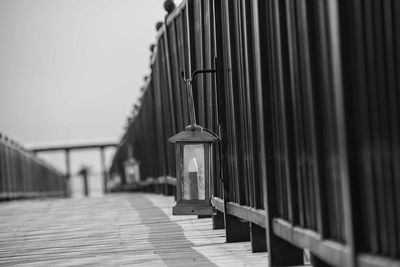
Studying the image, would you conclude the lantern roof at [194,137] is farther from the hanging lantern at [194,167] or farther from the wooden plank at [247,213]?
the wooden plank at [247,213]

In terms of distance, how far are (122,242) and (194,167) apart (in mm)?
1316

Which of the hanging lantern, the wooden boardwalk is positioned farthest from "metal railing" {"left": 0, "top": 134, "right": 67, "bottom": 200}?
the hanging lantern

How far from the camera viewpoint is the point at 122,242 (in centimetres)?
930

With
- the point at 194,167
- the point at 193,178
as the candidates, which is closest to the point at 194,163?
the point at 194,167

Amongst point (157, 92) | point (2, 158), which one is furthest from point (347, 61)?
point (2, 158)

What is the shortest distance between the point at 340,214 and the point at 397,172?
75 centimetres

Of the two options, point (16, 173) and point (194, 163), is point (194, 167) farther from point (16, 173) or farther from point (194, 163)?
point (16, 173)

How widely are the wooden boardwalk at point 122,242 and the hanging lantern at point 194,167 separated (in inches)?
11.9

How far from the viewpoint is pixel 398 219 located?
3.93m

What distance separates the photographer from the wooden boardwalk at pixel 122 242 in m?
7.49

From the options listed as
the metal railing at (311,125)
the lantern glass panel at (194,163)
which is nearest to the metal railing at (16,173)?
the lantern glass panel at (194,163)

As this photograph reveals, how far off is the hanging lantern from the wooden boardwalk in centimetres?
30

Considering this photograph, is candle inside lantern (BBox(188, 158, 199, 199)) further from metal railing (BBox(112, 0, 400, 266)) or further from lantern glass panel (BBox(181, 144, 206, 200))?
metal railing (BBox(112, 0, 400, 266))

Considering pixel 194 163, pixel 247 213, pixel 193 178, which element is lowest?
pixel 247 213
